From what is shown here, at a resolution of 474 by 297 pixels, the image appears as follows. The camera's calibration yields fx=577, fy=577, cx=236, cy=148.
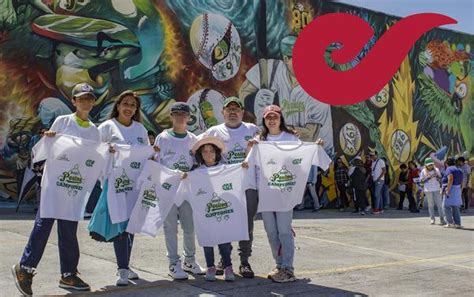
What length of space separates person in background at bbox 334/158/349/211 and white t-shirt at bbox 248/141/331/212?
12436mm

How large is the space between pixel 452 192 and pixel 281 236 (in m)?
7.68

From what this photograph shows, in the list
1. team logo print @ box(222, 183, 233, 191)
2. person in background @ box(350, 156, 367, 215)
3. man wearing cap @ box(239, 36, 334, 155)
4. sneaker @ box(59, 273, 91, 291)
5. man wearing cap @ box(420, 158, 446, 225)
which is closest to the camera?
sneaker @ box(59, 273, 91, 291)

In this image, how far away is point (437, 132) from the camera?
23703 millimetres

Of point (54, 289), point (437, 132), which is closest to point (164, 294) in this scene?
point (54, 289)

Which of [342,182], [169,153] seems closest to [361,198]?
[342,182]

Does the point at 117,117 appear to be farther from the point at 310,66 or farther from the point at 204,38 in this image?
the point at 310,66

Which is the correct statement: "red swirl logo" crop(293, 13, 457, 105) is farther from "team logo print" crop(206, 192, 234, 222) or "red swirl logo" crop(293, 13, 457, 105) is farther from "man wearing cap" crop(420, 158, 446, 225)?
"team logo print" crop(206, 192, 234, 222)

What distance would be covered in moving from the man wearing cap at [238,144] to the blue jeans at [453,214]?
25.8ft

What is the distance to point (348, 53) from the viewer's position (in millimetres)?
20562

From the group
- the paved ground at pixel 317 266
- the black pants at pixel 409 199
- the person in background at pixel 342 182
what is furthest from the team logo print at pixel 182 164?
the black pants at pixel 409 199

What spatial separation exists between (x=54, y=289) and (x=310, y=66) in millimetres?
15557

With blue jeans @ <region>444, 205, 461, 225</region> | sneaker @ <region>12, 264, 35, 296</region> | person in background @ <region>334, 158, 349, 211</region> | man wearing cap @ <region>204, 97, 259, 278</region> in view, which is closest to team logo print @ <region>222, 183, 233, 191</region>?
Answer: man wearing cap @ <region>204, 97, 259, 278</region>

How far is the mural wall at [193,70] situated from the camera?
14.5m

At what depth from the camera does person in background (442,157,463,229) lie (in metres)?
12.5
